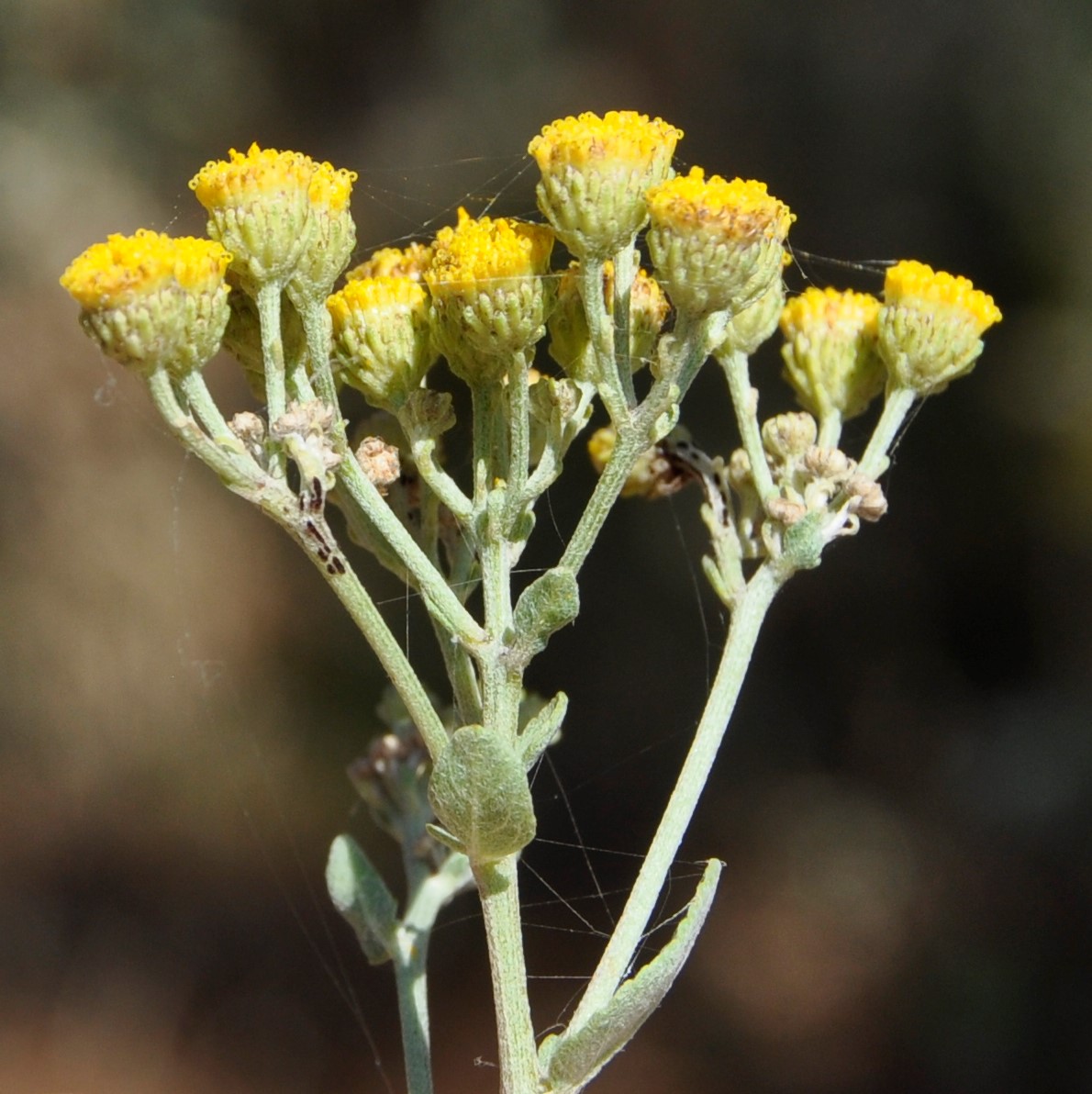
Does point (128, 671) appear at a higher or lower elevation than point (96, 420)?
lower

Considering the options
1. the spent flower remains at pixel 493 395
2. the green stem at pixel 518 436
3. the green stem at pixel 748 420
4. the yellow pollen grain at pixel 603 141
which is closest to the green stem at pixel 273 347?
the spent flower remains at pixel 493 395

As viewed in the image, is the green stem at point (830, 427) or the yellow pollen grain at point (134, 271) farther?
the green stem at point (830, 427)

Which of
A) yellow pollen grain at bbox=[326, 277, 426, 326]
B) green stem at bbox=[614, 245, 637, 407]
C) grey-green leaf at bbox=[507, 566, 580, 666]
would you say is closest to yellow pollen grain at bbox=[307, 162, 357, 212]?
yellow pollen grain at bbox=[326, 277, 426, 326]

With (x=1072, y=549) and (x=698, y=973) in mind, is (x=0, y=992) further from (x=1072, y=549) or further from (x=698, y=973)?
(x=1072, y=549)

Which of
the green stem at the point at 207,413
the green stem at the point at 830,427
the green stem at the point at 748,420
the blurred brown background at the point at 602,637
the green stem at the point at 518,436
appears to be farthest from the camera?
the blurred brown background at the point at 602,637

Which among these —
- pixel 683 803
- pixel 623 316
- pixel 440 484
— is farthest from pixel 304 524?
pixel 683 803

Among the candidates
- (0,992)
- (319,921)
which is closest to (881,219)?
(319,921)

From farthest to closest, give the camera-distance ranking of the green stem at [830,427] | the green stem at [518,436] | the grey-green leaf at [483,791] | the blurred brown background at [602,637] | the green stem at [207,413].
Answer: the blurred brown background at [602,637] → the green stem at [830,427] → the green stem at [518,436] → the green stem at [207,413] → the grey-green leaf at [483,791]

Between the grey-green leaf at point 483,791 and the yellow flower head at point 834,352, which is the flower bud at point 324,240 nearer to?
the grey-green leaf at point 483,791

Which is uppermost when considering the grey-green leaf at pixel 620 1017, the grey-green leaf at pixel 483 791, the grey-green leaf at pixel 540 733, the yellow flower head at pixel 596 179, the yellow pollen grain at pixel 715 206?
the yellow flower head at pixel 596 179
